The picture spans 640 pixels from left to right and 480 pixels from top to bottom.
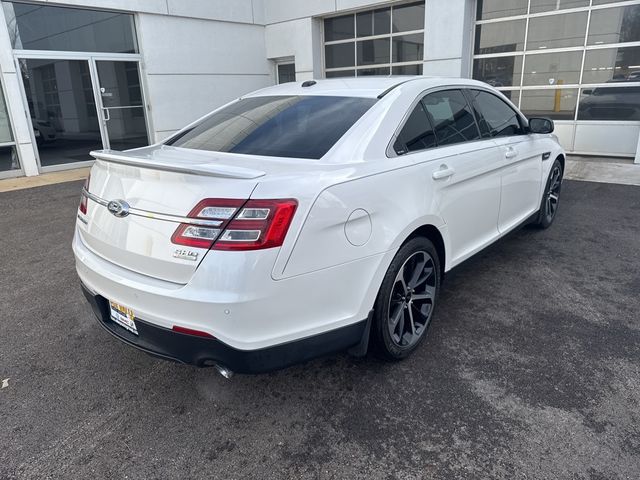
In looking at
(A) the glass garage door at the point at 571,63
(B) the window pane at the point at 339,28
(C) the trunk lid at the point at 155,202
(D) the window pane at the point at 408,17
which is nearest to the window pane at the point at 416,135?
(C) the trunk lid at the point at 155,202

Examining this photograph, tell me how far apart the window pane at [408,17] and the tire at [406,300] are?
9.22 m

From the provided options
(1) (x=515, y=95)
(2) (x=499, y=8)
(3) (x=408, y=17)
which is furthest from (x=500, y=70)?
(3) (x=408, y=17)

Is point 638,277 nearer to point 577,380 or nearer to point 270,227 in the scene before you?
point 577,380

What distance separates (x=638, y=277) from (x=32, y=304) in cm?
504

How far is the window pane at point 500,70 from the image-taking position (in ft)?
32.4

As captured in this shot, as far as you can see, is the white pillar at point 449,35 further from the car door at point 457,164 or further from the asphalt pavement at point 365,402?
the asphalt pavement at point 365,402

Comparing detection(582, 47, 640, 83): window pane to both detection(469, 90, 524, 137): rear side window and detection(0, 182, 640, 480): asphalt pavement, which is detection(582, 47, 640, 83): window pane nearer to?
detection(469, 90, 524, 137): rear side window

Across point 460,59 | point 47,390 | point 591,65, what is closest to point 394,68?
point 460,59

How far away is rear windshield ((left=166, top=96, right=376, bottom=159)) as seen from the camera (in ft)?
→ 8.79

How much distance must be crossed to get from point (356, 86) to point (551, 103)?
812 centimetres

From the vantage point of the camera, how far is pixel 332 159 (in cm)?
246

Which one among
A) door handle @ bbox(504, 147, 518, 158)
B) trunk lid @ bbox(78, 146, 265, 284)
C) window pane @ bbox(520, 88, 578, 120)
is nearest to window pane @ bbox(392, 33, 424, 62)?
window pane @ bbox(520, 88, 578, 120)

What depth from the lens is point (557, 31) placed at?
30.4 feet

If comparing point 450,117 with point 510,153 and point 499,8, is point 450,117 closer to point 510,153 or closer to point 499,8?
point 510,153
